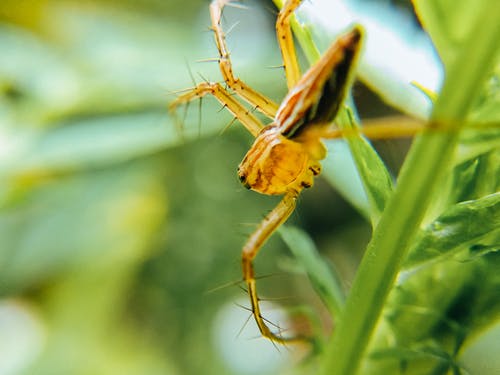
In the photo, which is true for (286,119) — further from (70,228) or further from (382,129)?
(70,228)

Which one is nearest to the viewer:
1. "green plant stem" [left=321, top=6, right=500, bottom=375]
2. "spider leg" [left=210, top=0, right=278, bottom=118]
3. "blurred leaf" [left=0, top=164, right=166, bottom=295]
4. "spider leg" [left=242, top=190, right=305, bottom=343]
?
"green plant stem" [left=321, top=6, right=500, bottom=375]

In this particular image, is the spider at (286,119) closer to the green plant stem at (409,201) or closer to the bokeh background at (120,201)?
the green plant stem at (409,201)

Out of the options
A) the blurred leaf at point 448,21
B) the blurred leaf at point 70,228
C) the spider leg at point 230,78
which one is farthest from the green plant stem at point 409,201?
the blurred leaf at point 70,228

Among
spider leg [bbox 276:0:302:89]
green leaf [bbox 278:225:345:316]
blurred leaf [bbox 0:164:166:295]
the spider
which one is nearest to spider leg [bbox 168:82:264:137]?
the spider

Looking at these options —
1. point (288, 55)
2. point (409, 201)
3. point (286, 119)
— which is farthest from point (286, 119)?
point (409, 201)

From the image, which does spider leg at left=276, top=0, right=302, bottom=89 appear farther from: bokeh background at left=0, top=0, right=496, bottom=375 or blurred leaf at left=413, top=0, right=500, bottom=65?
bokeh background at left=0, top=0, right=496, bottom=375

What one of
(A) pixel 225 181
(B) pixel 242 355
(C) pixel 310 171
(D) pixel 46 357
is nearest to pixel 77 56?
(A) pixel 225 181

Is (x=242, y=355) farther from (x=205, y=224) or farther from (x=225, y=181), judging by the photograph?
(x=225, y=181)
